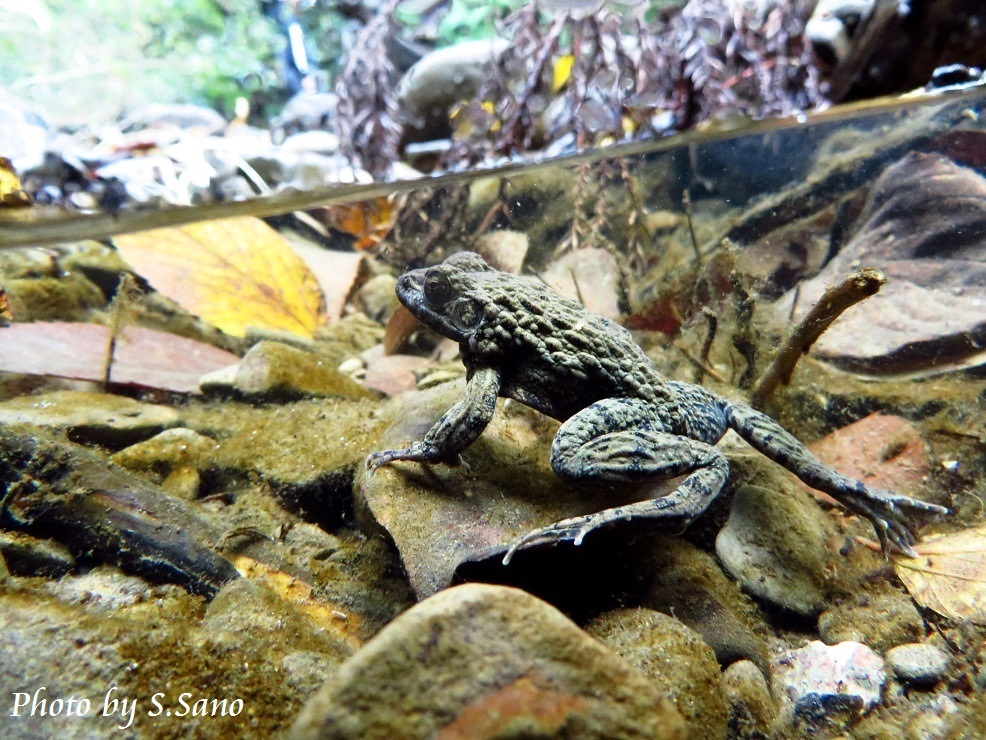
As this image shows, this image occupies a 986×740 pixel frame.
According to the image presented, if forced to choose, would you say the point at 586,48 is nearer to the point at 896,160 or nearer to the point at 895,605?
the point at 896,160

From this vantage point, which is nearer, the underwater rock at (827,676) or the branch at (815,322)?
the underwater rock at (827,676)

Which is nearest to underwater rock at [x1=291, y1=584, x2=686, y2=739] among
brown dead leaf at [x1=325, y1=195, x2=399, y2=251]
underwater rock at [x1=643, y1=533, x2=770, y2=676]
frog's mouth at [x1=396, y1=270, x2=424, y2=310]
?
underwater rock at [x1=643, y1=533, x2=770, y2=676]

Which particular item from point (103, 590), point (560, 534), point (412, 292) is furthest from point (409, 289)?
point (103, 590)

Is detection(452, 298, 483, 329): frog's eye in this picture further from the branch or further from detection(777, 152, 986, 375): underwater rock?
detection(777, 152, 986, 375): underwater rock

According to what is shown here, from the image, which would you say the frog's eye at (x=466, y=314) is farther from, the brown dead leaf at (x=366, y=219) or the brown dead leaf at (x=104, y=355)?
the brown dead leaf at (x=366, y=219)

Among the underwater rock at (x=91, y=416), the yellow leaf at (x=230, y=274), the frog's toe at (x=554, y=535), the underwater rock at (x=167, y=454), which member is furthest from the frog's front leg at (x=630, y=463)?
the yellow leaf at (x=230, y=274)

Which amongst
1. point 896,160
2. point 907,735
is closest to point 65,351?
point 907,735
